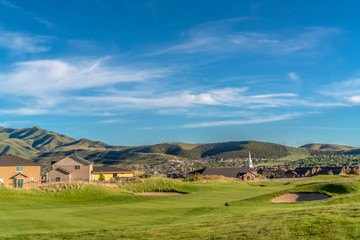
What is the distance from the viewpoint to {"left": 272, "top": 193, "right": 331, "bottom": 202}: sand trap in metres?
27.7

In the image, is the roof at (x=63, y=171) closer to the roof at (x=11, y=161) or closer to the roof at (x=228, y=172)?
the roof at (x=11, y=161)

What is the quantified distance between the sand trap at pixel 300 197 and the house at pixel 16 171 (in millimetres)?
46997

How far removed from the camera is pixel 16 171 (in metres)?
61.6

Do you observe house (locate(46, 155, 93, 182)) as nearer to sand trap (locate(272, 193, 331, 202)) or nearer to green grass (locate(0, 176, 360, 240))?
green grass (locate(0, 176, 360, 240))

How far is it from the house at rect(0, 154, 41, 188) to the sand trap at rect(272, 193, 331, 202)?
46997 mm

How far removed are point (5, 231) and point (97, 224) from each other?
168 inches

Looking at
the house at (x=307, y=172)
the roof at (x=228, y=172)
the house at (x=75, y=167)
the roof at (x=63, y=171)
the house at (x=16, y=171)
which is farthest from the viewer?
the house at (x=307, y=172)

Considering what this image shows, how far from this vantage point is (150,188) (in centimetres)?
4375

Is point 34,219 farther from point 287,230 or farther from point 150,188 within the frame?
point 150,188

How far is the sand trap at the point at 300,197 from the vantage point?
2773cm

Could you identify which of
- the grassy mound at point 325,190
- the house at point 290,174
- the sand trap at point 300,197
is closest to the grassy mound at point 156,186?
the grassy mound at point 325,190

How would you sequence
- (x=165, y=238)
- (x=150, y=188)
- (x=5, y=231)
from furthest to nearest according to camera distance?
1. (x=150, y=188)
2. (x=5, y=231)
3. (x=165, y=238)

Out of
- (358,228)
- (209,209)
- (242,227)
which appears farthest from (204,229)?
(209,209)

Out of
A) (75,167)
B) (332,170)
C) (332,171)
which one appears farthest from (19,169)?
(332,170)
